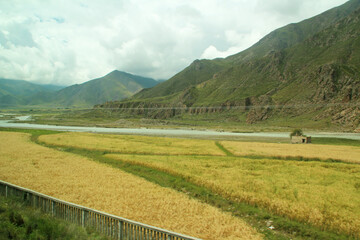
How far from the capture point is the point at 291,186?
66.6 ft

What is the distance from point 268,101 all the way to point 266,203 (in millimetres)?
154492

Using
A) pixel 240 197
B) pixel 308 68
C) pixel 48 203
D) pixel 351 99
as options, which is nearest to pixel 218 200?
pixel 240 197

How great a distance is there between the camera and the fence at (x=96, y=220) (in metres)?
10.6

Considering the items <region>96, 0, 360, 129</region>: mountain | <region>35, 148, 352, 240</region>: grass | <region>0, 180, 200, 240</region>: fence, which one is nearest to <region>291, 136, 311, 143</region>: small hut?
<region>35, 148, 352, 240</region>: grass

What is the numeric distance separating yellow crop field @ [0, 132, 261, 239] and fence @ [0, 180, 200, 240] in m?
2.14

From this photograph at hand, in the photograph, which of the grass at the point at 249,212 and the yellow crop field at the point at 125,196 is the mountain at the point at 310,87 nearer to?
the grass at the point at 249,212

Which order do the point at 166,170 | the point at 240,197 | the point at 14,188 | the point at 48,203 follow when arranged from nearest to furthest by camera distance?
1. the point at 48,203
2. the point at 14,188
3. the point at 240,197
4. the point at 166,170

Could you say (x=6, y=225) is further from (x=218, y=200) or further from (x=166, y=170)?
(x=166, y=170)

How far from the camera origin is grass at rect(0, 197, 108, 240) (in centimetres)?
994

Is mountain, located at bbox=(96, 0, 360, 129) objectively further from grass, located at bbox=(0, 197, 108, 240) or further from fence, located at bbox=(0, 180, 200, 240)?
grass, located at bbox=(0, 197, 108, 240)

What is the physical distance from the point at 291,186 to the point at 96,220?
1640 centimetres

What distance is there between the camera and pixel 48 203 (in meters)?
13.5

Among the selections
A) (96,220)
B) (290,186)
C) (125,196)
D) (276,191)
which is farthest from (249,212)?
(96,220)

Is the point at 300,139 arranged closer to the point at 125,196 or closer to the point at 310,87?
the point at 125,196
